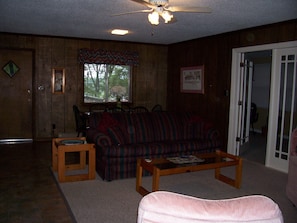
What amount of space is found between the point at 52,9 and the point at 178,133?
2.73 metres

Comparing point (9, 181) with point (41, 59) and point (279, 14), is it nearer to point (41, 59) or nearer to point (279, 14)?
point (41, 59)

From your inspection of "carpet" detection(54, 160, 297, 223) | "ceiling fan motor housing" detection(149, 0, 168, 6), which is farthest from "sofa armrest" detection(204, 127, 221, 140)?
"ceiling fan motor housing" detection(149, 0, 168, 6)

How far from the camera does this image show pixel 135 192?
375 centimetres

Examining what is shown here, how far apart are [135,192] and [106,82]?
4.14m

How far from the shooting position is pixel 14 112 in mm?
6602

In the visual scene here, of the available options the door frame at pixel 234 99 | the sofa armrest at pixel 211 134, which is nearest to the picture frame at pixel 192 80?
the door frame at pixel 234 99

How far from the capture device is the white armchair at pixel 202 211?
3.85ft

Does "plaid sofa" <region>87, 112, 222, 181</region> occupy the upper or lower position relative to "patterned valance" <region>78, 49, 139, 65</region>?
lower

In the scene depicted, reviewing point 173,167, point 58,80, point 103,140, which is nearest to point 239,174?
point 173,167

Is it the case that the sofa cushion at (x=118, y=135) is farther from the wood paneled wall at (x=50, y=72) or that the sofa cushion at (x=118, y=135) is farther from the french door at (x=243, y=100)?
the wood paneled wall at (x=50, y=72)

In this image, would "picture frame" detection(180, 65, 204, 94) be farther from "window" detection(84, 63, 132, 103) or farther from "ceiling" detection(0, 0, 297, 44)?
"window" detection(84, 63, 132, 103)

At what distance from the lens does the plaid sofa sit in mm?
4160

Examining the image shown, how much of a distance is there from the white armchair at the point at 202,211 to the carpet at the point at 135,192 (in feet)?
6.23

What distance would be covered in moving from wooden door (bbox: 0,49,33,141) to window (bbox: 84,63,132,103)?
1296mm
